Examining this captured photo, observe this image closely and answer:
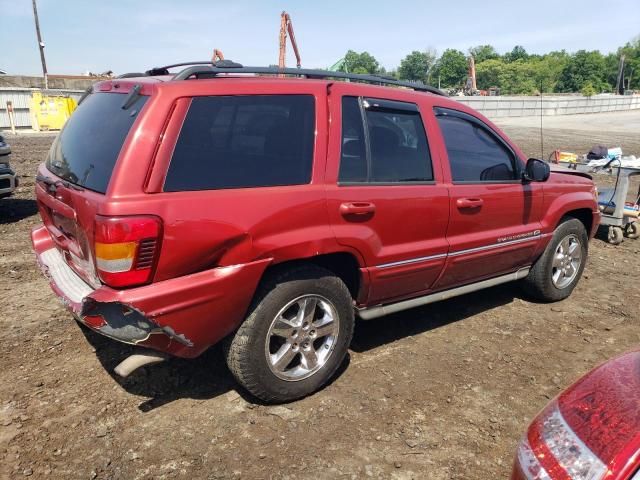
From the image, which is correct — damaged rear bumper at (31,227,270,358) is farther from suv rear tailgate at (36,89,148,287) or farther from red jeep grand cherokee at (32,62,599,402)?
suv rear tailgate at (36,89,148,287)

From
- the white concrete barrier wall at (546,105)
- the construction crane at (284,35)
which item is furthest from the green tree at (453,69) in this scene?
the construction crane at (284,35)

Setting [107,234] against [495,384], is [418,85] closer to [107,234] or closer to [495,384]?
[495,384]

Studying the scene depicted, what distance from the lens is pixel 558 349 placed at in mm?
3957

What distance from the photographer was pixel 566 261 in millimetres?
4855

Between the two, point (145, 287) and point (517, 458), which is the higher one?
point (145, 287)

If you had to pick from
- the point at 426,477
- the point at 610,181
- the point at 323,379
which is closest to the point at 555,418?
the point at 426,477

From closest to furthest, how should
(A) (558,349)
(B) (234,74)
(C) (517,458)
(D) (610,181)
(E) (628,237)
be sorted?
(C) (517,458)
(B) (234,74)
(A) (558,349)
(E) (628,237)
(D) (610,181)

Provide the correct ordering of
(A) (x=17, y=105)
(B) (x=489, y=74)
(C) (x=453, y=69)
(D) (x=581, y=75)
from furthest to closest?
(C) (x=453, y=69) → (B) (x=489, y=74) → (D) (x=581, y=75) → (A) (x=17, y=105)

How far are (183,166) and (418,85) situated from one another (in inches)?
83.8

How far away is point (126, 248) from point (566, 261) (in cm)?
400

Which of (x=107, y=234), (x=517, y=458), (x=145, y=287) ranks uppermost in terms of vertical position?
(x=107, y=234)

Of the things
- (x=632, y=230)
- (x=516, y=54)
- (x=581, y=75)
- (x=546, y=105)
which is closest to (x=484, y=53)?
(x=516, y=54)

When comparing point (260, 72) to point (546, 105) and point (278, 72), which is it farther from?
point (546, 105)

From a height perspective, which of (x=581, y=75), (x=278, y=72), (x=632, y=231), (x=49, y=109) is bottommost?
(x=632, y=231)
